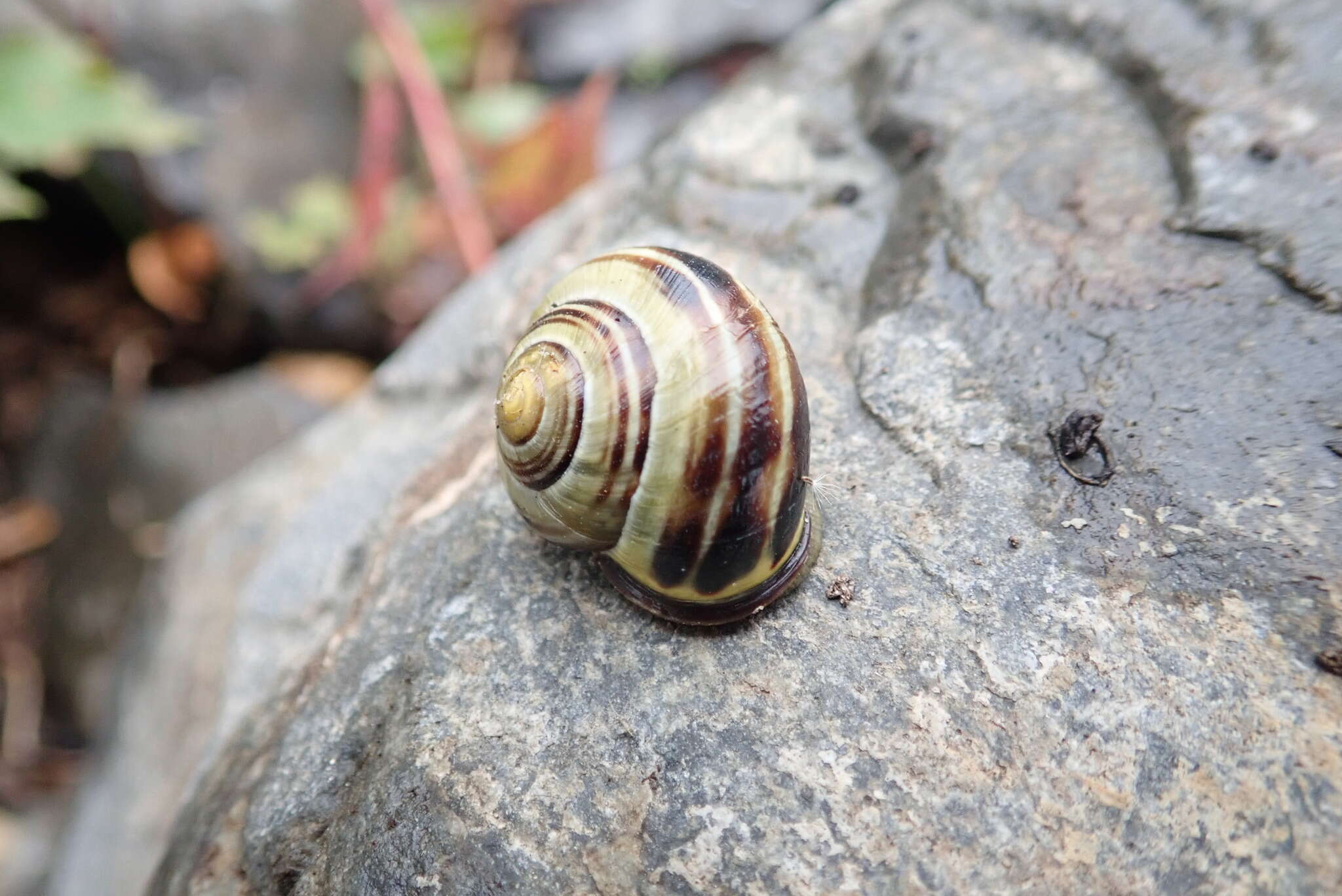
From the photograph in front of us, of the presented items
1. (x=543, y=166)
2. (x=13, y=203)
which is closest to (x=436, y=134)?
(x=543, y=166)

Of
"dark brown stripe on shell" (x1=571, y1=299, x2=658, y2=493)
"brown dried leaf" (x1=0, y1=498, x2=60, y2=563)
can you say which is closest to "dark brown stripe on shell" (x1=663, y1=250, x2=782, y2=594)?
"dark brown stripe on shell" (x1=571, y1=299, x2=658, y2=493)

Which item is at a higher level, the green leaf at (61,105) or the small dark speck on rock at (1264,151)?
the green leaf at (61,105)

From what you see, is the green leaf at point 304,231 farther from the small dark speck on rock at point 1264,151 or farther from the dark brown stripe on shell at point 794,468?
the small dark speck on rock at point 1264,151

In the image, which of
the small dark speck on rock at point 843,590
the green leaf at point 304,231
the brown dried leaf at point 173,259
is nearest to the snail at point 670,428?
the small dark speck on rock at point 843,590

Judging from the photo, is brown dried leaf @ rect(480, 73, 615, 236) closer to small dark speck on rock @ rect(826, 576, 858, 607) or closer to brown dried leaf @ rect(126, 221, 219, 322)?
brown dried leaf @ rect(126, 221, 219, 322)

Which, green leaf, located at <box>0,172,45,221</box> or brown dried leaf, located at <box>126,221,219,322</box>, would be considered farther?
brown dried leaf, located at <box>126,221,219,322</box>

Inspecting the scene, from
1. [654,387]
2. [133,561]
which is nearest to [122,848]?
[133,561]
